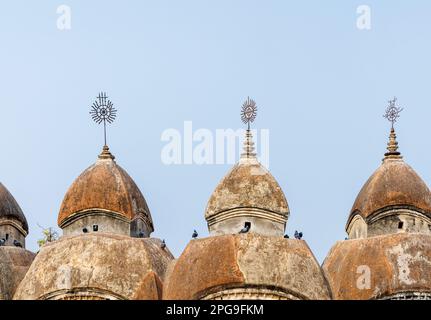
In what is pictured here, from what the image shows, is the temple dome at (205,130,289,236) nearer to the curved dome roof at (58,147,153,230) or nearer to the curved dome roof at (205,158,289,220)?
the curved dome roof at (205,158,289,220)

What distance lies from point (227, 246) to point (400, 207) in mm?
6098

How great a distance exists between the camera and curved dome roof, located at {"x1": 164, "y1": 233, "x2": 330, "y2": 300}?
154 feet

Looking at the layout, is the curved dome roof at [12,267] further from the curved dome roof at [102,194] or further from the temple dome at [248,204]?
the temple dome at [248,204]

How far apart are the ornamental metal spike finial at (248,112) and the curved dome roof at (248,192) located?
4.28 ft

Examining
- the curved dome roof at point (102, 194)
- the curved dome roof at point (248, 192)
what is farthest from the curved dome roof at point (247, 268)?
the curved dome roof at point (102, 194)

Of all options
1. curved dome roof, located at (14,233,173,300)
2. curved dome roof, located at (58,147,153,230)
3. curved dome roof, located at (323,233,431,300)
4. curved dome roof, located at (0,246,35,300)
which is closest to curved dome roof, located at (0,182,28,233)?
curved dome roof, located at (0,246,35,300)

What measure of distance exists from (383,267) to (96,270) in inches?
305

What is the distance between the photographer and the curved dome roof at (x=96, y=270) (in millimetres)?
48312

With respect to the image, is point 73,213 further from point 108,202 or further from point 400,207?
point 400,207

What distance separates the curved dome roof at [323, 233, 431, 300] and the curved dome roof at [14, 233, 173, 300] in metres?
4.89

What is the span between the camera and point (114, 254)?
49281 millimetres

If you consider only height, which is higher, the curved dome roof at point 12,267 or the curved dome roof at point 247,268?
the curved dome roof at point 12,267

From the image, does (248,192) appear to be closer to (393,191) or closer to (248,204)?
(248,204)
